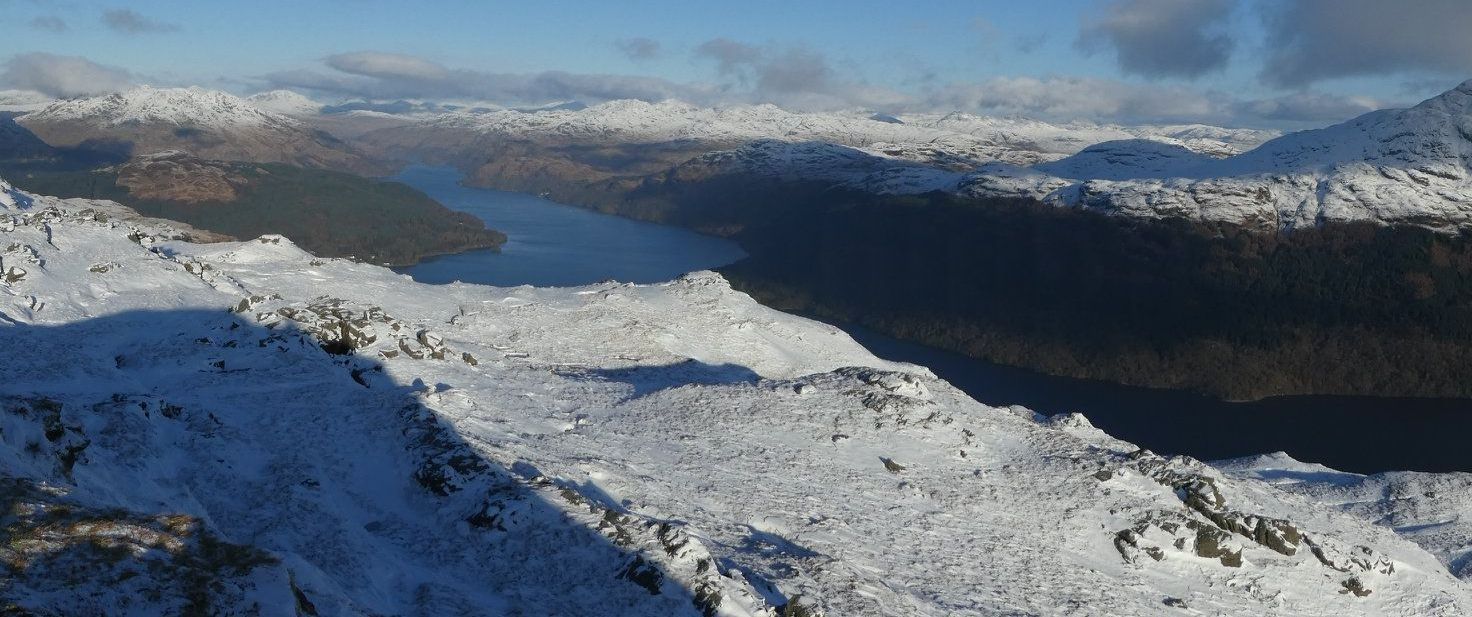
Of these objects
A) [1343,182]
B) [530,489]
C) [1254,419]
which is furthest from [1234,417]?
[530,489]

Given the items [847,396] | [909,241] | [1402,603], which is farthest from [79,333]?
[909,241]

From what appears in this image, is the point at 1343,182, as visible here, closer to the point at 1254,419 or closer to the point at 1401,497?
the point at 1254,419

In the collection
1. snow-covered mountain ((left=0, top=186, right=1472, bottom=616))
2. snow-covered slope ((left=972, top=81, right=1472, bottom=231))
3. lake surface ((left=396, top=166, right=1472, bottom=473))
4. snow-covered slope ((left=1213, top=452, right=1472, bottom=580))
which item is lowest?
lake surface ((left=396, top=166, right=1472, bottom=473))

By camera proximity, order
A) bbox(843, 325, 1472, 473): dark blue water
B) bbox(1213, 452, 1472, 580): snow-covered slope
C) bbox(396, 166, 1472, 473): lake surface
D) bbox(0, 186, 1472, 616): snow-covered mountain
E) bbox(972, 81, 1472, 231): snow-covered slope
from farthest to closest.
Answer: bbox(972, 81, 1472, 231): snow-covered slope < bbox(396, 166, 1472, 473): lake surface < bbox(843, 325, 1472, 473): dark blue water < bbox(1213, 452, 1472, 580): snow-covered slope < bbox(0, 186, 1472, 616): snow-covered mountain

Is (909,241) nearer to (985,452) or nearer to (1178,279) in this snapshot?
(1178,279)

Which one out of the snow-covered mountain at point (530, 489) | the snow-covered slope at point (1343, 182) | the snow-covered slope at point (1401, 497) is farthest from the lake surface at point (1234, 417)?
the snow-covered mountain at point (530, 489)

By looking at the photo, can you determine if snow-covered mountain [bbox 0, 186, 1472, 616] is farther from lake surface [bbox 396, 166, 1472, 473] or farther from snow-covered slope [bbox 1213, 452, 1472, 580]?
A: lake surface [bbox 396, 166, 1472, 473]

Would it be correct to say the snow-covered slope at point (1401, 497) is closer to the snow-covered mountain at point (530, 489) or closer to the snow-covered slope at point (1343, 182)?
the snow-covered mountain at point (530, 489)

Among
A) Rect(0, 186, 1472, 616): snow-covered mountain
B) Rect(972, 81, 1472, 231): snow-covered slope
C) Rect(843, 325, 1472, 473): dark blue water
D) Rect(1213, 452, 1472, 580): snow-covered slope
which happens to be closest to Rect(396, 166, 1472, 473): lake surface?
Rect(843, 325, 1472, 473): dark blue water
